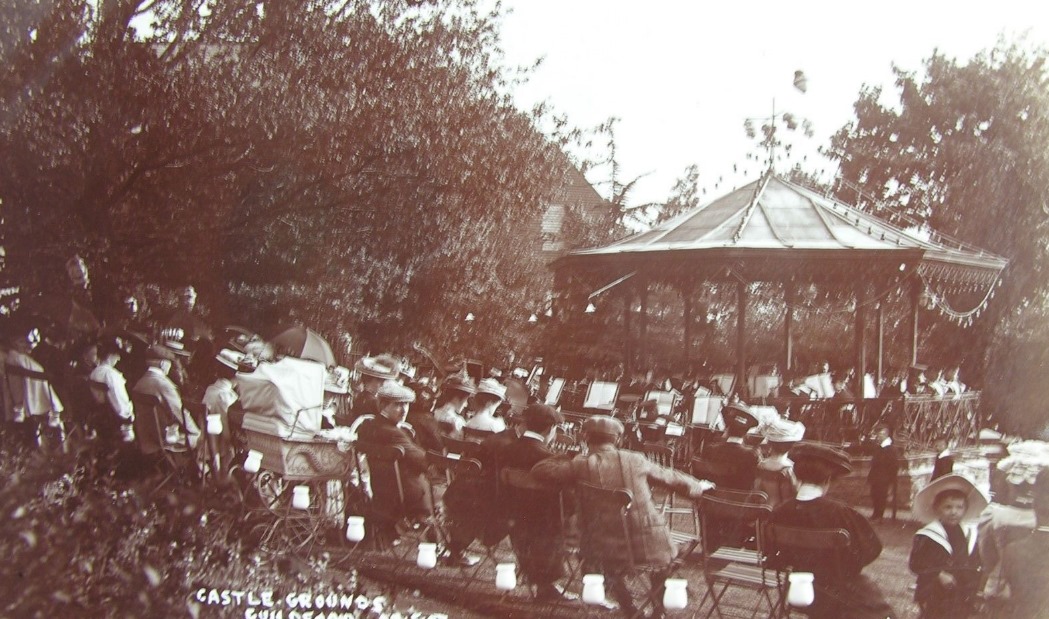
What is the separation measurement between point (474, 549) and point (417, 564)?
0.46 meters

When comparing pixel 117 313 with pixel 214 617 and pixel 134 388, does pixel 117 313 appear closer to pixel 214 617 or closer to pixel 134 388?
pixel 134 388

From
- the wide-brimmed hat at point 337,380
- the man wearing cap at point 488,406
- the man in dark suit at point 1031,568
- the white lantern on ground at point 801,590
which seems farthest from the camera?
the wide-brimmed hat at point 337,380

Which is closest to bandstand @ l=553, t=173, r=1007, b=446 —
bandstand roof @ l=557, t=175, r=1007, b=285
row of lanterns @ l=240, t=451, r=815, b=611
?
bandstand roof @ l=557, t=175, r=1007, b=285

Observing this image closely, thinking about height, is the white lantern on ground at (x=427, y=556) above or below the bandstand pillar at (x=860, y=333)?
below

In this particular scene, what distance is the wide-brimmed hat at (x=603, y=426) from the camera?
5359 mm

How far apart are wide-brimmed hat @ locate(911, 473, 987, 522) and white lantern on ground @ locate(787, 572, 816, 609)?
62cm

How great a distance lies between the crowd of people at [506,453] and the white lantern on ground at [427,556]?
107 millimetres

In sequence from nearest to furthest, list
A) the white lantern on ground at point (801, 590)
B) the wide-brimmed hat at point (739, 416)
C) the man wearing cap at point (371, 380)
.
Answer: the white lantern on ground at point (801, 590) < the wide-brimmed hat at point (739, 416) < the man wearing cap at point (371, 380)

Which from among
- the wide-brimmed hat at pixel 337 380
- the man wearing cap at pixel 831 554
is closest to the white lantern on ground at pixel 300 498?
the wide-brimmed hat at pixel 337 380

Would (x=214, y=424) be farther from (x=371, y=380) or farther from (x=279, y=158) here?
(x=279, y=158)

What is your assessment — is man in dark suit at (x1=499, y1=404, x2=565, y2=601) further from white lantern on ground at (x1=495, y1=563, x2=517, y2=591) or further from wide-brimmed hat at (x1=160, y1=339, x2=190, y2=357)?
wide-brimmed hat at (x1=160, y1=339, x2=190, y2=357)

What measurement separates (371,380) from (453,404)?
672 millimetres

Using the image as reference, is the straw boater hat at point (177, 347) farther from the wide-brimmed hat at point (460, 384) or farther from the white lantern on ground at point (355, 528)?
the wide-brimmed hat at point (460, 384)

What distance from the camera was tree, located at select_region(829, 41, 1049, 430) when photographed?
4785 mm
